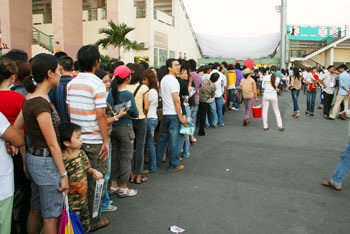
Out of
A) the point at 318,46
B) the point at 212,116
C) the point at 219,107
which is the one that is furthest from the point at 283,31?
the point at 212,116

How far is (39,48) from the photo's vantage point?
18.0m

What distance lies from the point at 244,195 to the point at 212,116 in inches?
201

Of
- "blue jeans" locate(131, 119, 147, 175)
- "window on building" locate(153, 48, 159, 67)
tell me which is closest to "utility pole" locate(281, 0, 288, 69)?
"window on building" locate(153, 48, 159, 67)

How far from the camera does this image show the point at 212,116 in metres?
9.38

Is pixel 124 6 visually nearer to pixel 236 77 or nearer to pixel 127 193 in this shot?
pixel 236 77

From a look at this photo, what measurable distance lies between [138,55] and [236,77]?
10.6 m

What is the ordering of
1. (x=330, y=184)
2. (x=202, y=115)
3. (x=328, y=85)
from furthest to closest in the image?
(x=328, y=85) → (x=202, y=115) → (x=330, y=184)

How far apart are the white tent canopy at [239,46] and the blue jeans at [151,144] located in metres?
30.1

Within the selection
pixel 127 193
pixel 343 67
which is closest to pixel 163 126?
pixel 127 193

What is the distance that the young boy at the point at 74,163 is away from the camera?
2889mm

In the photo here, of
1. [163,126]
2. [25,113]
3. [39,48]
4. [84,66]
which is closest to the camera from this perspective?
[25,113]

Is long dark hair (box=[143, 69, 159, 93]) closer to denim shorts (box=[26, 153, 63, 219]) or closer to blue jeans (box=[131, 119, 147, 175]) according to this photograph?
blue jeans (box=[131, 119, 147, 175])

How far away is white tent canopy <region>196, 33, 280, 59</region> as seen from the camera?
33.9 metres

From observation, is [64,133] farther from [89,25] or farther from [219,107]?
[89,25]
